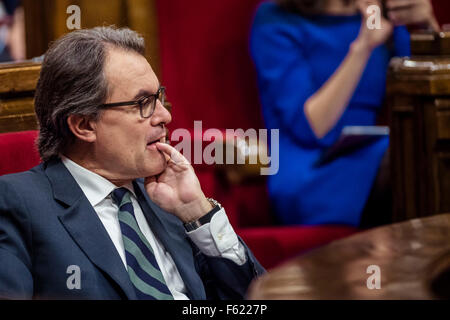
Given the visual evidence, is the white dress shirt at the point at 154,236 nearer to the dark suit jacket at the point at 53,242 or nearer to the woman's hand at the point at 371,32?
the dark suit jacket at the point at 53,242

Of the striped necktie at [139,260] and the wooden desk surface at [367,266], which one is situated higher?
the wooden desk surface at [367,266]

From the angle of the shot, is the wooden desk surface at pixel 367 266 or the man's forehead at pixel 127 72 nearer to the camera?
the wooden desk surface at pixel 367 266

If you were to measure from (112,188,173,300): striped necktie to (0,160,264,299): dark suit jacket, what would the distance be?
0.03m

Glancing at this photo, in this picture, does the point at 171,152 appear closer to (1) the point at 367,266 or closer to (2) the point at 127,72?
(2) the point at 127,72

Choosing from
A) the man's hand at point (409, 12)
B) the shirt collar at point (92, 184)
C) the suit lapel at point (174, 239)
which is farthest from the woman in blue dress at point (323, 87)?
the shirt collar at point (92, 184)

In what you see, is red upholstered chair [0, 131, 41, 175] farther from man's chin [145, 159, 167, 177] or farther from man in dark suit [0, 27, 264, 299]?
man's chin [145, 159, 167, 177]

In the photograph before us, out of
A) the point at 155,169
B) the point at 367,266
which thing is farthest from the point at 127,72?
the point at 367,266

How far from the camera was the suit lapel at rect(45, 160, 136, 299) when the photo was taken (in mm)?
1180

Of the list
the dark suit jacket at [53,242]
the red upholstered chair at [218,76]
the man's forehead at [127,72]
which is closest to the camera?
the dark suit jacket at [53,242]

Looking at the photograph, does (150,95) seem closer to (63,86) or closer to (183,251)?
(63,86)

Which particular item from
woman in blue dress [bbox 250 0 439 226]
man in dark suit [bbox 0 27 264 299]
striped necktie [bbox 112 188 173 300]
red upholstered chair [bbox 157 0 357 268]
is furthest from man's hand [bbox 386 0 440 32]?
striped necktie [bbox 112 188 173 300]

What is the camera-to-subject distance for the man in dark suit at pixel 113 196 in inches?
46.4

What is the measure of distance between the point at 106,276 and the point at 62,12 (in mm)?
723
